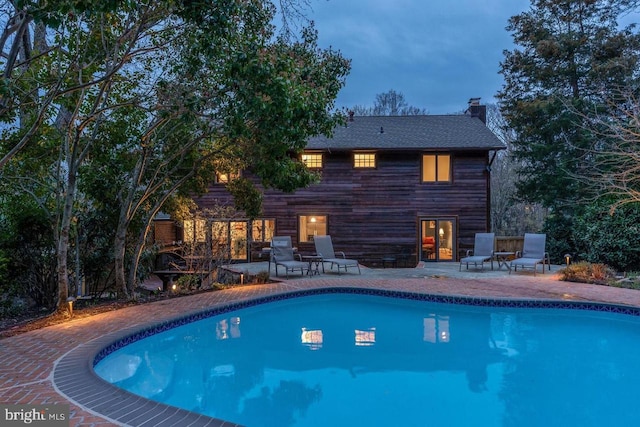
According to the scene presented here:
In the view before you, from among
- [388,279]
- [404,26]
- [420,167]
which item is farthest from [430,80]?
[388,279]

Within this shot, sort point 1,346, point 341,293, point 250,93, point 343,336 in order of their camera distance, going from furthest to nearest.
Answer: point 341,293 → point 343,336 → point 250,93 → point 1,346

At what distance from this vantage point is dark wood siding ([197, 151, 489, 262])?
1661 cm

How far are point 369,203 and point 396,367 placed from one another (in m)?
11.2

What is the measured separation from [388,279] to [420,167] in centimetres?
669

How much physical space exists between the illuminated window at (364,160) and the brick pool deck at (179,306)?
15.4 feet

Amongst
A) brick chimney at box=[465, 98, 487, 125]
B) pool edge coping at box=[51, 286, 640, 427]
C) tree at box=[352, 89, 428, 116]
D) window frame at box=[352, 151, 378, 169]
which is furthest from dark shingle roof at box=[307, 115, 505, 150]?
tree at box=[352, 89, 428, 116]

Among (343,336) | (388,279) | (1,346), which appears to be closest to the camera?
(1,346)

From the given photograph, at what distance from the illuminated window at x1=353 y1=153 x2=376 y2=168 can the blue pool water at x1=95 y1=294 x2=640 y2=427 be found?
28.9ft

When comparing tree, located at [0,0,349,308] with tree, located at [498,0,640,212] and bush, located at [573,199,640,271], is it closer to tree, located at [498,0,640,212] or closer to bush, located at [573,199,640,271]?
bush, located at [573,199,640,271]

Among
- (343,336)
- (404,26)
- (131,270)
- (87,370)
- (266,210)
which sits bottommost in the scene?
(343,336)

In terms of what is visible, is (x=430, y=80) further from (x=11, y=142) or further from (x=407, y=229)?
(x=11, y=142)

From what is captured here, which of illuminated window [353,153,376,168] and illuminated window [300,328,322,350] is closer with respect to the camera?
illuminated window [300,328,322,350]

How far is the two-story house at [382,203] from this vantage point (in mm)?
16484

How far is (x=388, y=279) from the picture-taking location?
11562mm
